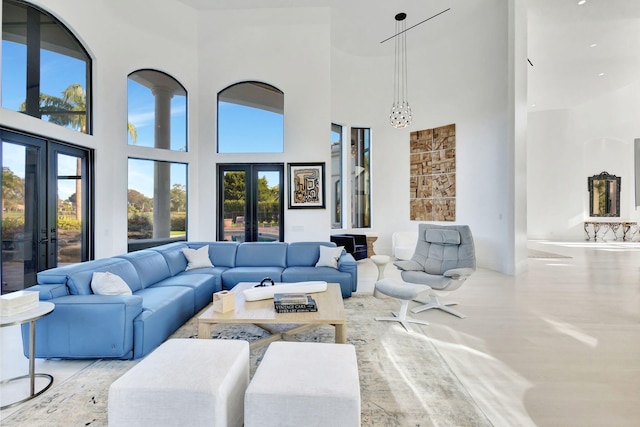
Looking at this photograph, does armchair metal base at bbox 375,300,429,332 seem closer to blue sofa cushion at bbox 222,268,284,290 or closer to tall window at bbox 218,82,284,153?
blue sofa cushion at bbox 222,268,284,290

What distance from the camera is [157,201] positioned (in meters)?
5.83

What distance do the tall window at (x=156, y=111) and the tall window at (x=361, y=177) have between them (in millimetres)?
4183

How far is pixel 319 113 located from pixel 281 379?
17.4ft

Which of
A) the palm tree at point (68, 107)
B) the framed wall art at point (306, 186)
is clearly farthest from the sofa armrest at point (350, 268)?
the palm tree at point (68, 107)

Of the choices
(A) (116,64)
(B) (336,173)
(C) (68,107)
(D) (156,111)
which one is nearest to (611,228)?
(B) (336,173)

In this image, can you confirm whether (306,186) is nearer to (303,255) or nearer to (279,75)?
(303,255)

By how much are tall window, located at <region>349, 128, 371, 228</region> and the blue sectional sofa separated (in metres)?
3.70

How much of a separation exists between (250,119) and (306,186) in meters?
1.84

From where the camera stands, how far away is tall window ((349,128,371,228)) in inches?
319

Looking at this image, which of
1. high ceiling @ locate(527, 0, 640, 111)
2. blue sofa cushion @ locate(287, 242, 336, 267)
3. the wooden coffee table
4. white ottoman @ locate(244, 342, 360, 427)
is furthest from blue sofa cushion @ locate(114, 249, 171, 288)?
high ceiling @ locate(527, 0, 640, 111)

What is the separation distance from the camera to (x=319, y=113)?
600 cm

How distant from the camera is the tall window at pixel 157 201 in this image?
18.1ft

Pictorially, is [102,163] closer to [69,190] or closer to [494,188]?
[69,190]

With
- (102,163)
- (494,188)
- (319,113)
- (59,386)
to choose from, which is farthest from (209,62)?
(494,188)
